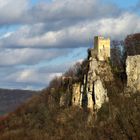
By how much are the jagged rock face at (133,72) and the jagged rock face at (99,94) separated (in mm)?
4375

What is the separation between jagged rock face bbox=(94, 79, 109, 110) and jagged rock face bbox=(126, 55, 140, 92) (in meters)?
4.38

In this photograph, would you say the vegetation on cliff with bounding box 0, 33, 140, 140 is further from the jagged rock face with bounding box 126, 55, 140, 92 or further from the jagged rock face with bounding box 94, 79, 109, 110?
the jagged rock face with bounding box 126, 55, 140, 92

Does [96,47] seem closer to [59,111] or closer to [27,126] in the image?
[59,111]

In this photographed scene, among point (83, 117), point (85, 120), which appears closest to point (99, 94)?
point (83, 117)

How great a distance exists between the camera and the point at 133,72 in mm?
104125

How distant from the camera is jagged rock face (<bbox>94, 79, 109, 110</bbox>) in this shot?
347 ft

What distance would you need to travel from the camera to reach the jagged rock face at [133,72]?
104 meters

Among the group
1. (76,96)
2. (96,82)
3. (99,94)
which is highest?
(96,82)

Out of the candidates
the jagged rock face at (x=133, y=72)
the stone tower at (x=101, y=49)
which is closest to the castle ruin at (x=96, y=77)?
the stone tower at (x=101, y=49)

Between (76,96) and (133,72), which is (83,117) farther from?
(133,72)

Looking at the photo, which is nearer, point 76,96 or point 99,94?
point 99,94

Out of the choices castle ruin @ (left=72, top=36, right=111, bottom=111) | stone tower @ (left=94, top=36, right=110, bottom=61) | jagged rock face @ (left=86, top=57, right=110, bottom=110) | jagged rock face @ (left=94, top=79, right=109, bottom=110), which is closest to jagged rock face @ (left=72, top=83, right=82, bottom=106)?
castle ruin @ (left=72, top=36, right=111, bottom=111)

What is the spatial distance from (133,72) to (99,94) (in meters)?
6.58

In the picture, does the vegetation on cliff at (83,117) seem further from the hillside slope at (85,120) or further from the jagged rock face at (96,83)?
the jagged rock face at (96,83)
